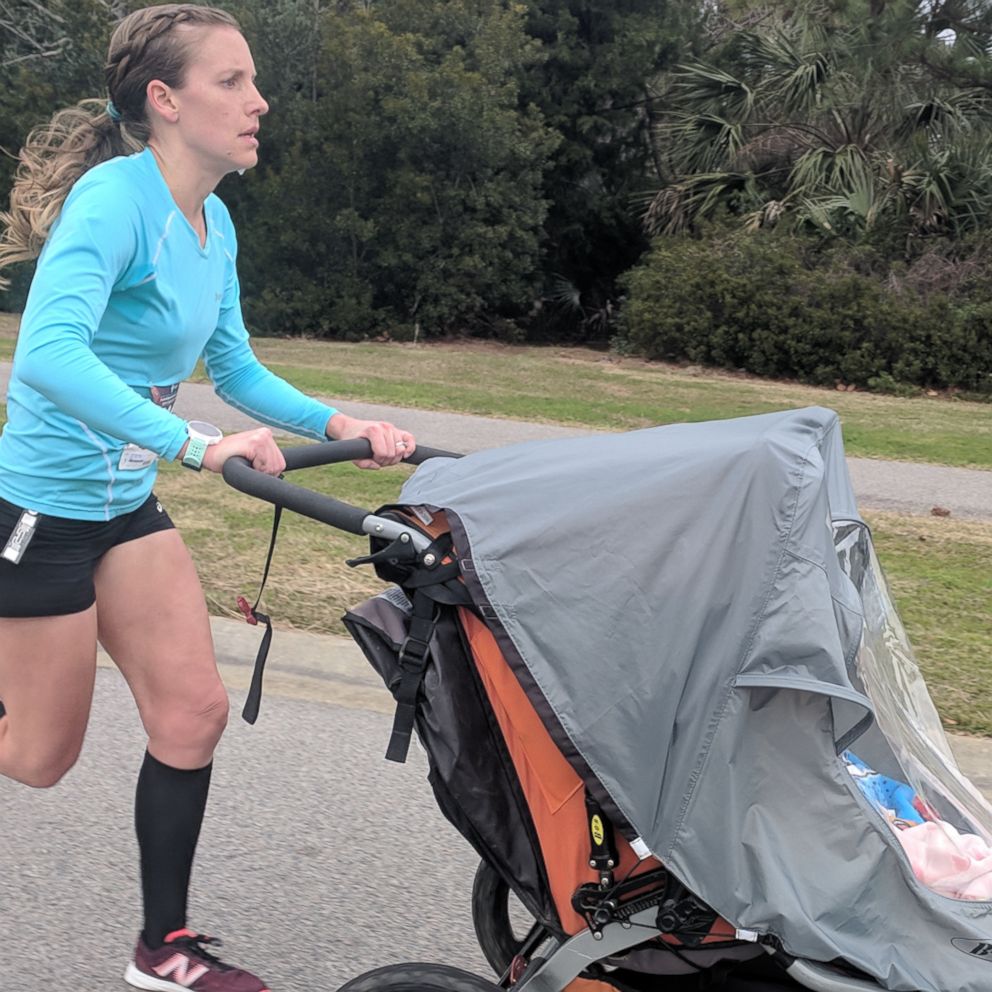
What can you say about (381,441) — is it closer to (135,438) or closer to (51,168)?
(135,438)

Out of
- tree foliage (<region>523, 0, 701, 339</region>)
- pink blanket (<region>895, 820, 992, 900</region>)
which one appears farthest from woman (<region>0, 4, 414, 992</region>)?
tree foliage (<region>523, 0, 701, 339</region>)

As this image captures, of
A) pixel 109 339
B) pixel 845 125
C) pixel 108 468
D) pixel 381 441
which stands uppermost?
pixel 845 125

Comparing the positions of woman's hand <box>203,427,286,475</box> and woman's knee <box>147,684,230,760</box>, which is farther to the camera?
woman's knee <box>147,684,230,760</box>

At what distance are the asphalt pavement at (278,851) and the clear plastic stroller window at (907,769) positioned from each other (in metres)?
1.12

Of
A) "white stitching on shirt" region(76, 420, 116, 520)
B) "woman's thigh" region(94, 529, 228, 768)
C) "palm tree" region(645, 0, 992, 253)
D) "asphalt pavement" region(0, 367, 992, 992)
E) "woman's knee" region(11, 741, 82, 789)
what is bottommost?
"asphalt pavement" region(0, 367, 992, 992)

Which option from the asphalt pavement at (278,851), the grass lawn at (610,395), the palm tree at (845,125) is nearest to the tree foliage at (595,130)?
the palm tree at (845,125)

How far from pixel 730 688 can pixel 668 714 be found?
0.36ft

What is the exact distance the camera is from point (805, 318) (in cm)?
1555

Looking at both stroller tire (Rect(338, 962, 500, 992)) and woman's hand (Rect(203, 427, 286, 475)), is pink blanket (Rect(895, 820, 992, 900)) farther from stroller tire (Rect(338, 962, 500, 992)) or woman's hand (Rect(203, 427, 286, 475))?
woman's hand (Rect(203, 427, 286, 475))

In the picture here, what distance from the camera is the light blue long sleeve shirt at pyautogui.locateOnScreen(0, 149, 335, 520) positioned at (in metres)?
2.22

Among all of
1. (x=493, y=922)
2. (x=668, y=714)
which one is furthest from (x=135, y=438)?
(x=493, y=922)

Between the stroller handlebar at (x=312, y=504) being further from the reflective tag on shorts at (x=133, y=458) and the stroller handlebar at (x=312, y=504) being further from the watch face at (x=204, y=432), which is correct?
the reflective tag on shorts at (x=133, y=458)

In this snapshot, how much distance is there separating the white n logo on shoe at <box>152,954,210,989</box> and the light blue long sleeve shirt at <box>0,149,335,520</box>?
3.12 feet

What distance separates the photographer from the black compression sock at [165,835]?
2.56 m
